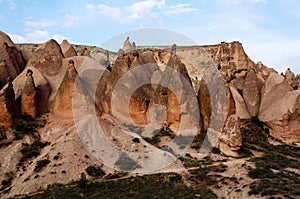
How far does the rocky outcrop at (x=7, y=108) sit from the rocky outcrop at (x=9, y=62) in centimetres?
550

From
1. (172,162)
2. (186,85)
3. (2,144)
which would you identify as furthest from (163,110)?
(2,144)

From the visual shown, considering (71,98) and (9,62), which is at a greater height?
(9,62)

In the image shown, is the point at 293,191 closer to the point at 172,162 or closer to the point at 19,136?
the point at 172,162

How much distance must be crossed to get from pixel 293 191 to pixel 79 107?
1875 centimetres

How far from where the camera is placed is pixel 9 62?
131ft

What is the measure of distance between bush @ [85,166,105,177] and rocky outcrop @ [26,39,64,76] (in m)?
13.6

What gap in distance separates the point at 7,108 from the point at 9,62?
33.0 feet

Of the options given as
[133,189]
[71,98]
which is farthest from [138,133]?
[133,189]

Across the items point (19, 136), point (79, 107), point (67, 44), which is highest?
point (67, 44)

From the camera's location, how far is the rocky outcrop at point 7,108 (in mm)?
31297

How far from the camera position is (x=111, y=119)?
111ft

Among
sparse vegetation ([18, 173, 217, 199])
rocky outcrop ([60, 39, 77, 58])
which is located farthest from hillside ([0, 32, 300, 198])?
rocky outcrop ([60, 39, 77, 58])

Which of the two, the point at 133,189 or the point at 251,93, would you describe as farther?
the point at 251,93

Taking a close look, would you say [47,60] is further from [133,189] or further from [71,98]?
[133,189]
